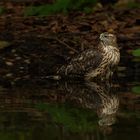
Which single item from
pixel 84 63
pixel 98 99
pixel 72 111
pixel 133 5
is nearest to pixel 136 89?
pixel 98 99

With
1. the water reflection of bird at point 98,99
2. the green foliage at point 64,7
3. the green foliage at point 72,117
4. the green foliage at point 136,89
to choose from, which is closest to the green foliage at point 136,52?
the water reflection of bird at point 98,99

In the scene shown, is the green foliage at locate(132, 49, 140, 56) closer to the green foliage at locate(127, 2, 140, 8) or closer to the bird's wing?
the bird's wing

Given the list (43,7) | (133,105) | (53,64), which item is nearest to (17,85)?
(53,64)

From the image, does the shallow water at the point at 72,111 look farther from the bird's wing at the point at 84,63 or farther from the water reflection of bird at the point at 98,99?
the bird's wing at the point at 84,63

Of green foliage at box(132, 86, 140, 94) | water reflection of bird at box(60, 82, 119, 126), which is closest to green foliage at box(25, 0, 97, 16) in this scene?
water reflection of bird at box(60, 82, 119, 126)

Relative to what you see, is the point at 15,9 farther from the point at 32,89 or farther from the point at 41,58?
the point at 32,89

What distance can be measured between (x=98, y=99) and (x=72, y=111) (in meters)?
0.92

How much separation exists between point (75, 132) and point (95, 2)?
842 cm

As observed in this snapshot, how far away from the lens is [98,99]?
34.2ft

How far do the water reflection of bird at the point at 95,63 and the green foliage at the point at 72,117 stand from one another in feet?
8.34

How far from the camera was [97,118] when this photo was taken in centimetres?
903

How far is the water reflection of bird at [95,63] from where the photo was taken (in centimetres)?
1248

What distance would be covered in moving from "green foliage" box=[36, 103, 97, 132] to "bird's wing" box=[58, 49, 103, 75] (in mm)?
2560

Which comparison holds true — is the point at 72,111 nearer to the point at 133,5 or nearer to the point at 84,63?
the point at 84,63
